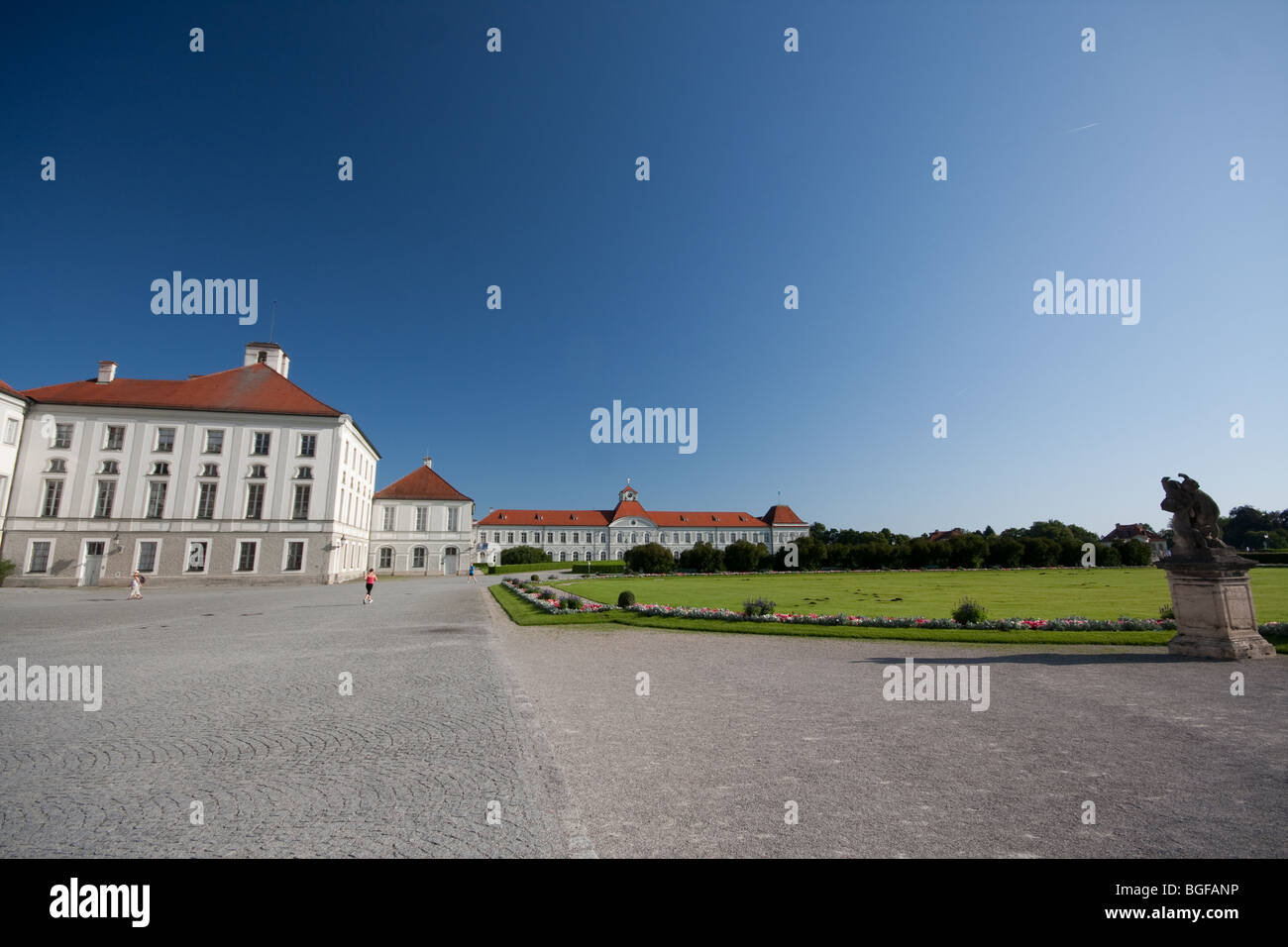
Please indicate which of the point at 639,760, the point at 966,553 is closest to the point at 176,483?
the point at 639,760

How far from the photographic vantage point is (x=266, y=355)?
45.3 meters

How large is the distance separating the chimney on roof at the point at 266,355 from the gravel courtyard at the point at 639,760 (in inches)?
1604

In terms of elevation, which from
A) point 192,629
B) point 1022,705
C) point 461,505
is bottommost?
point 192,629

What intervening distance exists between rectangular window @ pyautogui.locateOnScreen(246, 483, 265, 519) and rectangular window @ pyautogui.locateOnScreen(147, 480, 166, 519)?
4691mm

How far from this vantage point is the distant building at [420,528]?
5656 centimetres

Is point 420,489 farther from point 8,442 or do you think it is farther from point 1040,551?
point 1040,551

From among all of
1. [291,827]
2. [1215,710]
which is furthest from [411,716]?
[1215,710]

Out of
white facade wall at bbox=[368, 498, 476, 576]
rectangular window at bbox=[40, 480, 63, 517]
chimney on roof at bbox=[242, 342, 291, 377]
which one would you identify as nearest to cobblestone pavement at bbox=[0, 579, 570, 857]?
rectangular window at bbox=[40, 480, 63, 517]

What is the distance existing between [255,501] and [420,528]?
20.5 meters

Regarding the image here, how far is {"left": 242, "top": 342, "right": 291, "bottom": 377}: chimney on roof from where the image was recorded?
44969mm

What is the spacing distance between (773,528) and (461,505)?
67763mm

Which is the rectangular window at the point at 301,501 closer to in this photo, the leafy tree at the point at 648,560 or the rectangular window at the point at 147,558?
the rectangular window at the point at 147,558
